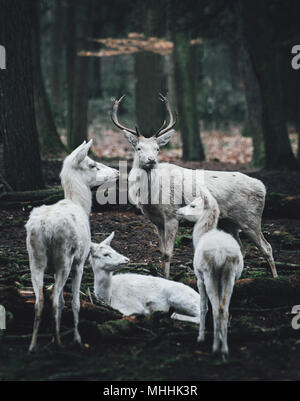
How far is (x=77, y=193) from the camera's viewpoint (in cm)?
693

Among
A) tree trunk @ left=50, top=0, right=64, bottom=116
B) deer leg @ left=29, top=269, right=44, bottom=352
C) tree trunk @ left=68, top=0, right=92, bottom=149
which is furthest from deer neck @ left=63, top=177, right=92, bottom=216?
tree trunk @ left=50, top=0, right=64, bottom=116

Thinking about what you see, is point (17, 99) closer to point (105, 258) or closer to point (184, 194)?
point (184, 194)

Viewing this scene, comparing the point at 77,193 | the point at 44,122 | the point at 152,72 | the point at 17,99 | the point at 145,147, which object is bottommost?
the point at 77,193

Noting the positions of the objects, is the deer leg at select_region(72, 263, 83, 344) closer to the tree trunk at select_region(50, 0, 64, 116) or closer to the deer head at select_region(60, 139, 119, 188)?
the deer head at select_region(60, 139, 119, 188)

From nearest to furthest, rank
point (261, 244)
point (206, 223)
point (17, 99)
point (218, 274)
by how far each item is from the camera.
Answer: point (218, 274)
point (206, 223)
point (261, 244)
point (17, 99)

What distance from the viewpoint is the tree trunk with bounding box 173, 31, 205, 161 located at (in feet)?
64.0

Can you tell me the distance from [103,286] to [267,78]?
Result: 30.2 ft

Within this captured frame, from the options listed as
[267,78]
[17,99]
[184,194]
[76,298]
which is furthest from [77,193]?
[267,78]

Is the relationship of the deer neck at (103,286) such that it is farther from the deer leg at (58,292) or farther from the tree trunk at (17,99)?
the tree trunk at (17,99)

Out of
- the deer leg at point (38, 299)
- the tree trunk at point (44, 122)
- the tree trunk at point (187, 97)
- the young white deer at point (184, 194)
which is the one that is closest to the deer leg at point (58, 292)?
the deer leg at point (38, 299)

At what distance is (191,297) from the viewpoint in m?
7.10

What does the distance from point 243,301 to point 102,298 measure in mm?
1607

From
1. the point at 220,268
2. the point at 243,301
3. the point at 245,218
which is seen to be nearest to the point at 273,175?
the point at 245,218
